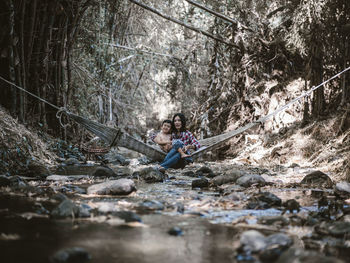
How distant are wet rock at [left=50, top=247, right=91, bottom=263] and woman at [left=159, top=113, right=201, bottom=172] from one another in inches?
119

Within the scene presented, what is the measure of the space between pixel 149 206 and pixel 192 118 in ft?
17.6

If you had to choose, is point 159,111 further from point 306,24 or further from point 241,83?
point 306,24

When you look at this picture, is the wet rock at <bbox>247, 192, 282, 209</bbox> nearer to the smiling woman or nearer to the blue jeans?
the blue jeans

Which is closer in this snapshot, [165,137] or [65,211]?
[65,211]

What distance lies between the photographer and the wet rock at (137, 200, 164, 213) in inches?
61.0

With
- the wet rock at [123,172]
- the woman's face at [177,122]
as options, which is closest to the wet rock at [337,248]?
the wet rock at [123,172]

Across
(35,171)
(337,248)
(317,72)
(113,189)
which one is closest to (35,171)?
(35,171)

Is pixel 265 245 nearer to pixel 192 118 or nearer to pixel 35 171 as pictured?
pixel 35 171

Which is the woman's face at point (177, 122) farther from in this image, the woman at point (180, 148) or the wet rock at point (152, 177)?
the wet rock at point (152, 177)

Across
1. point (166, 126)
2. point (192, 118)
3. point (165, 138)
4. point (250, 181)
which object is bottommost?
point (250, 181)

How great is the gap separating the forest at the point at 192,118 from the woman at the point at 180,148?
0.16 metres

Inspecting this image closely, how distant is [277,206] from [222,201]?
261mm

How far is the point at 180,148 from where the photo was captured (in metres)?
4.01

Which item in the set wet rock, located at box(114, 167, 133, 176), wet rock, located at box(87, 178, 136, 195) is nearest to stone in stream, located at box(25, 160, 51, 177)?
wet rock, located at box(114, 167, 133, 176)
